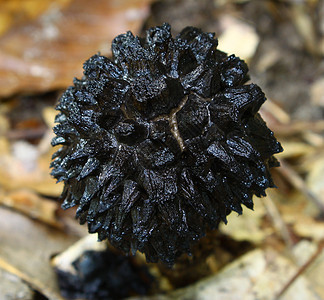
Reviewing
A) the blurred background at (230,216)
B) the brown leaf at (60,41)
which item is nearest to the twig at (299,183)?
the blurred background at (230,216)

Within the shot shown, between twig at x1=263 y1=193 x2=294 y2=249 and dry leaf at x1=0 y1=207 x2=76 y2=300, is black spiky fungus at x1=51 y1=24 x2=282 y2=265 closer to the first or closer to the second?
dry leaf at x1=0 y1=207 x2=76 y2=300

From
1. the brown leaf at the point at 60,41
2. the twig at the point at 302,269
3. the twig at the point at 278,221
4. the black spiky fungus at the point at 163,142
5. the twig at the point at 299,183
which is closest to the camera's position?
the black spiky fungus at the point at 163,142

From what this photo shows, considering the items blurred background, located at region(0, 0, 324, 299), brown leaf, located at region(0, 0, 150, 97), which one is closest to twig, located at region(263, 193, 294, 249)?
blurred background, located at region(0, 0, 324, 299)

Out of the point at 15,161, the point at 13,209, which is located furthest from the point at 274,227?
the point at 15,161

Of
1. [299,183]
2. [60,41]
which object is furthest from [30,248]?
[60,41]

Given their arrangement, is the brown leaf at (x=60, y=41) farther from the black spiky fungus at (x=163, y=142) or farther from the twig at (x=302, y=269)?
the twig at (x=302, y=269)

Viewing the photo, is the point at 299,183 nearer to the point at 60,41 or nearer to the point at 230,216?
the point at 230,216

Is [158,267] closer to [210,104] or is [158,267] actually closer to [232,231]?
[232,231]
